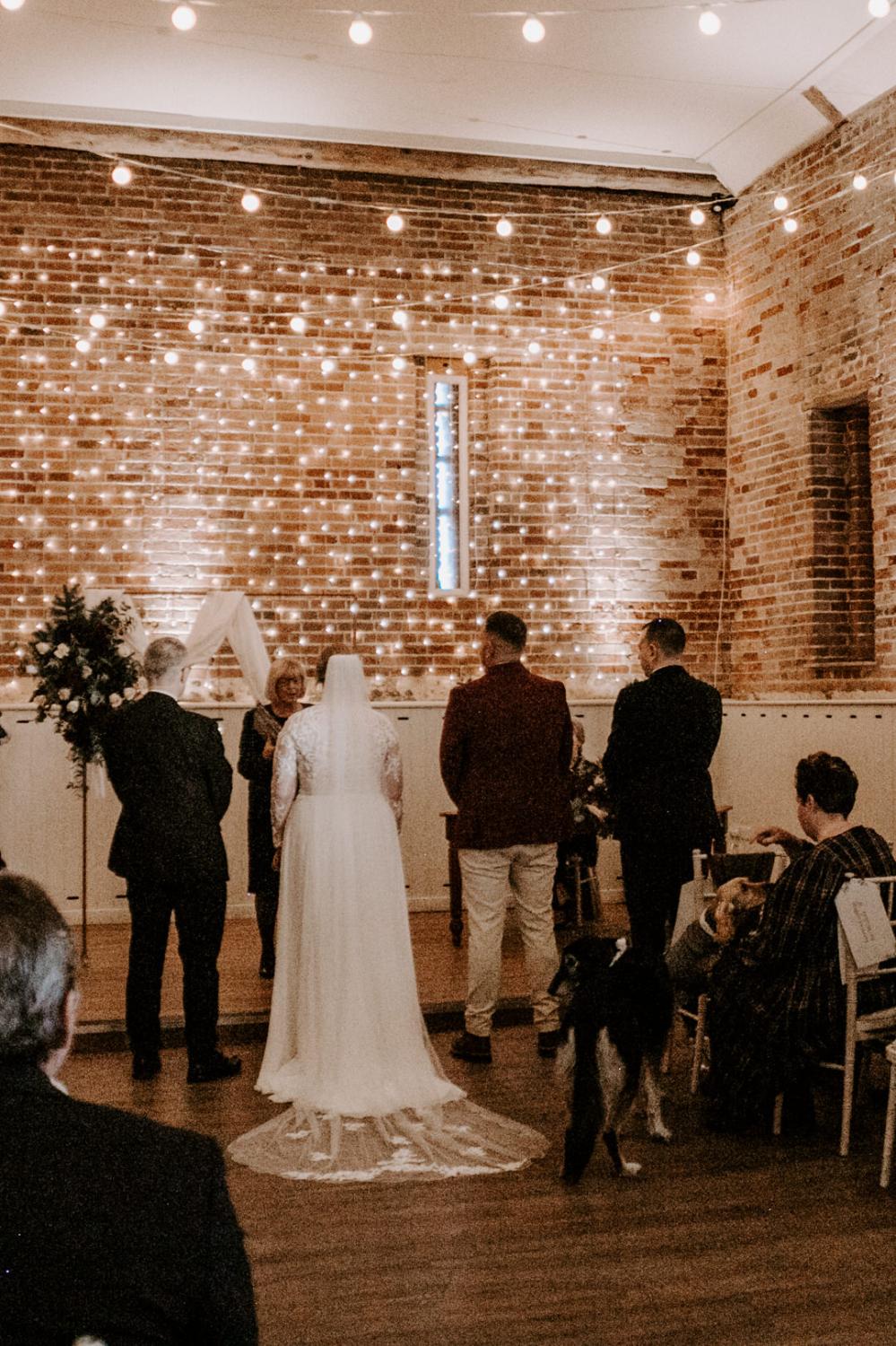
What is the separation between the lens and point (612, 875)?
910cm

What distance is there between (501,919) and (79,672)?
2.80m

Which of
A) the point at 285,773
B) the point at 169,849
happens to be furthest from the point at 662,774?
the point at 169,849

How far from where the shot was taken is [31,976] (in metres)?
1.36

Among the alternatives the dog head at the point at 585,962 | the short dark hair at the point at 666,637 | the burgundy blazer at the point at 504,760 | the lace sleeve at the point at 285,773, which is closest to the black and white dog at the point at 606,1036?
the dog head at the point at 585,962

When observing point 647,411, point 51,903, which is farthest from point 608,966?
point 647,411

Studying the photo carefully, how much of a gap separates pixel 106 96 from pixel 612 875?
19.6ft

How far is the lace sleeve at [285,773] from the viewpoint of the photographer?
5.04m

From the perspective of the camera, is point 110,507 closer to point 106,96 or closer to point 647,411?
point 106,96

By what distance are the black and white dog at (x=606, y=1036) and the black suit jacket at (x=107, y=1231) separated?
104 inches

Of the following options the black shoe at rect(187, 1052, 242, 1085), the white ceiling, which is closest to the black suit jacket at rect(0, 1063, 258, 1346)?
the black shoe at rect(187, 1052, 242, 1085)

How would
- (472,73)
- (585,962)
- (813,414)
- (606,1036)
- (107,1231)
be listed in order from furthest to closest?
A: (813,414), (472,73), (585,962), (606,1036), (107,1231)

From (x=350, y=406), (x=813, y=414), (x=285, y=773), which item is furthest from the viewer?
(x=350, y=406)

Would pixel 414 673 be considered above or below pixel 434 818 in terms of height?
above

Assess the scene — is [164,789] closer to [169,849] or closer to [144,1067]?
[169,849]
